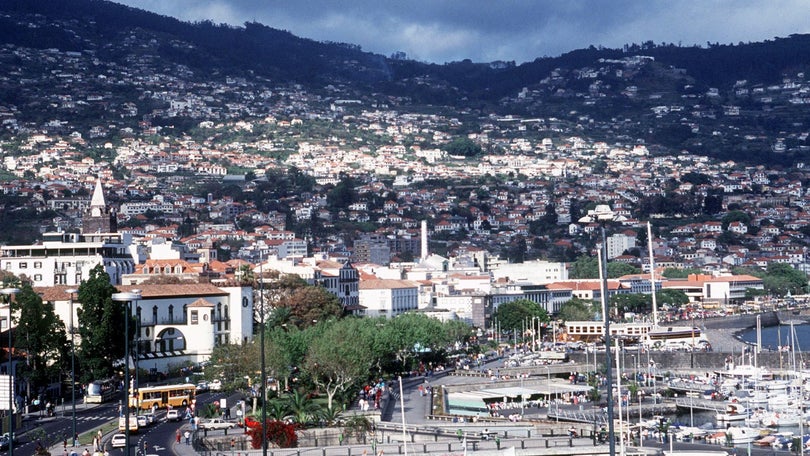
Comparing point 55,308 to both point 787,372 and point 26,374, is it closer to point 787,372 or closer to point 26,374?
point 26,374

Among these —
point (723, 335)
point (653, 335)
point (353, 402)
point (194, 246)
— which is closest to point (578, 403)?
point (353, 402)

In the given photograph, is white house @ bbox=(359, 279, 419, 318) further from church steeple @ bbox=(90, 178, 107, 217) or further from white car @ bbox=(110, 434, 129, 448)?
white car @ bbox=(110, 434, 129, 448)

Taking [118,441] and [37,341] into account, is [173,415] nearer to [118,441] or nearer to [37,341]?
[37,341]

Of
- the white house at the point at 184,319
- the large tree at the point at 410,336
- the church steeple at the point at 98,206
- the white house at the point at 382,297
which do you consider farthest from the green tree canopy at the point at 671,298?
the white house at the point at 184,319

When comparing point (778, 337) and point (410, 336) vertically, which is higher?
point (410, 336)

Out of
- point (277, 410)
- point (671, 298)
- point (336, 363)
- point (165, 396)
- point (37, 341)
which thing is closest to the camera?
point (277, 410)

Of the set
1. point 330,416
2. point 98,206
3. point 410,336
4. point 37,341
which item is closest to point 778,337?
point 410,336
